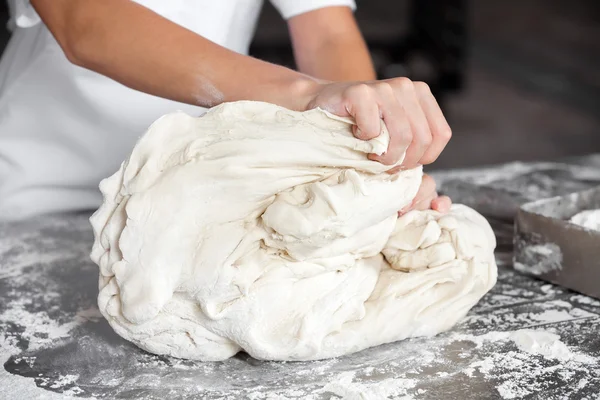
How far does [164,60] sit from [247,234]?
12.9 inches

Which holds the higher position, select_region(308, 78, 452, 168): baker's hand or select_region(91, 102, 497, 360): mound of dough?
select_region(308, 78, 452, 168): baker's hand

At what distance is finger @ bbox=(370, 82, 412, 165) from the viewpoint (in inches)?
45.8

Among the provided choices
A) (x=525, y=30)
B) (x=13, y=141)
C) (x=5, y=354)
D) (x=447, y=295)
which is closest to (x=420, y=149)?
(x=447, y=295)

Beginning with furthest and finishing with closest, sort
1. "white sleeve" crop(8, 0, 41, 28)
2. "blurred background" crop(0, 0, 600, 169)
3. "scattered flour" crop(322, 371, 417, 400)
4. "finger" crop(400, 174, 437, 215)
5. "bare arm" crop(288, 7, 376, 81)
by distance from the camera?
"blurred background" crop(0, 0, 600, 169) → "bare arm" crop(288, 7, 376, 81) → "white sleeve" crop(8, 0, 41, 28) → "finger" crop(400, 174, 437, 215) → "scattered flour" crop(322, 371, 417, 400)

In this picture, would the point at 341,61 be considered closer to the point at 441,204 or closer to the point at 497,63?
the point at 441,204

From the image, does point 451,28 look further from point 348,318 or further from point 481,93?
point 348,318

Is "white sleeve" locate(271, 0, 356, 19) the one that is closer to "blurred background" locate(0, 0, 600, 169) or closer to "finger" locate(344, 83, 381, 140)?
"finger" locate(344, 83, 381, 140)

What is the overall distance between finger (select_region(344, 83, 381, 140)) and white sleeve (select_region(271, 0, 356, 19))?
74 cm

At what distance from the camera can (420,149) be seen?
3.96 feet

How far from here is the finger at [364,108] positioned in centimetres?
115

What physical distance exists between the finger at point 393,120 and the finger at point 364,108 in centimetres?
1

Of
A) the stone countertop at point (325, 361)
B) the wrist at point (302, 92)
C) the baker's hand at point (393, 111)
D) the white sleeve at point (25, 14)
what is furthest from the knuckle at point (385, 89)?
the white sleeve at point (25, 14)

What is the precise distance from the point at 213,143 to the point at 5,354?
1.59ft

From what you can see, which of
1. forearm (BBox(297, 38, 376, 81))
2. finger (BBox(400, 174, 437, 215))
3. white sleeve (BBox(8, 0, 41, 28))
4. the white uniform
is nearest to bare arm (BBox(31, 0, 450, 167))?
finger (BBox(400, 174, 437, 215))
